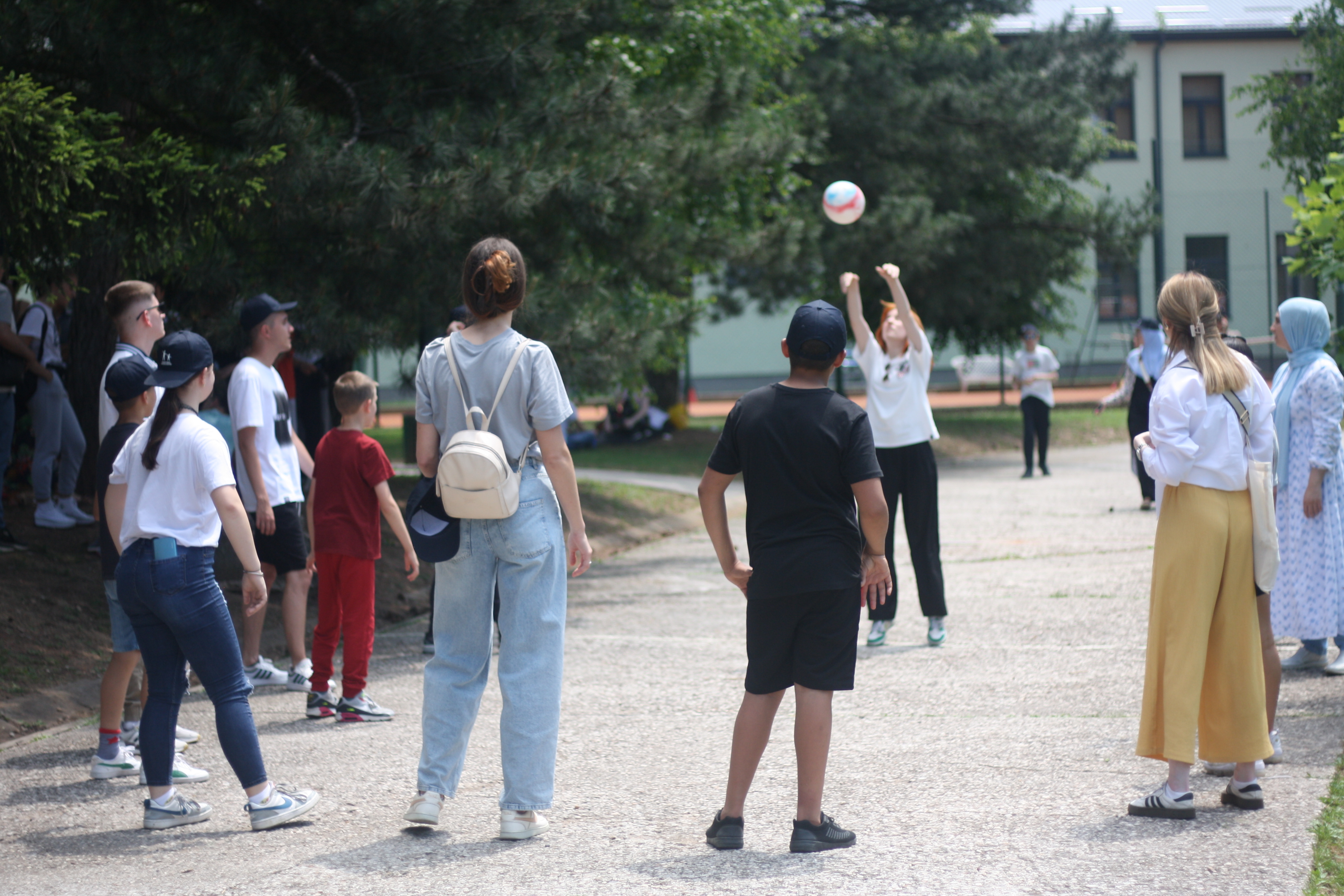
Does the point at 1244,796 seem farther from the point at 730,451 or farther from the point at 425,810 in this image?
the point at 425,810

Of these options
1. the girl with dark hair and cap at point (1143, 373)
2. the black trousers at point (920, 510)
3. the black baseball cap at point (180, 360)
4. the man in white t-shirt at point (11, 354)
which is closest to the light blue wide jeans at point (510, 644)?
the black baseball cap at point (180, 360)

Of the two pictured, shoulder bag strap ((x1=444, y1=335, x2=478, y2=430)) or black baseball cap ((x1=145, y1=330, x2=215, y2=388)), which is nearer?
shoulder bag strap ((x1=444, y1=335, x2=478, y2=430))

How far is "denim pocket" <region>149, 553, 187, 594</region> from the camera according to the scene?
4.64 m

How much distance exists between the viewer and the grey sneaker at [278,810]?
470cm

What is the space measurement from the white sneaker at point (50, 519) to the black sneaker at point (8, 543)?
70cm

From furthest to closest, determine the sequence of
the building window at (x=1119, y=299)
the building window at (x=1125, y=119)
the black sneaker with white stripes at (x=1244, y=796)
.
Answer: the building window at (x=1125, y=119), the building window at (x=1119, y=299), the black sneaker with white stripes at (x=1244, y=796)

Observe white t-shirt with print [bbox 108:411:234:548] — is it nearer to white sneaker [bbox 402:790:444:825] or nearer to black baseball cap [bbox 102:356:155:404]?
black baseball cap [bbox 102:356:155:404]

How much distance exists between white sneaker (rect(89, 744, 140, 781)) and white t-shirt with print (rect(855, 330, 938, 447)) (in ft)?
14.2

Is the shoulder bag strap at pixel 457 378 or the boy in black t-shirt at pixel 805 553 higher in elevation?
the shoulder bag strap at pixel 457 378

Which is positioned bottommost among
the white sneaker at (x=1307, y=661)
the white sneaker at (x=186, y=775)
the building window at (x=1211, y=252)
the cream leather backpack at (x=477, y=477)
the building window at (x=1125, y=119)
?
the white sneaker at (x=1307, y=661)

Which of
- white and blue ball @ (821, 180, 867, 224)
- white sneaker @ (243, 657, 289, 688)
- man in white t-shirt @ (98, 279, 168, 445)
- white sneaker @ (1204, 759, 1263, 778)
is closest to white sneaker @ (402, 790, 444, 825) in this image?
man in white t-shirt @ (98, 279, 168, 445)

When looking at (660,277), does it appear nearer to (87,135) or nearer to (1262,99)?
(87,135)

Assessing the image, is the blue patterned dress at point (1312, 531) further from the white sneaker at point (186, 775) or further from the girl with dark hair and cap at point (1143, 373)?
the girl with dark hair and cap at point (1143, 373)

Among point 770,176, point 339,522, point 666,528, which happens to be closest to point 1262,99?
point 770,176
